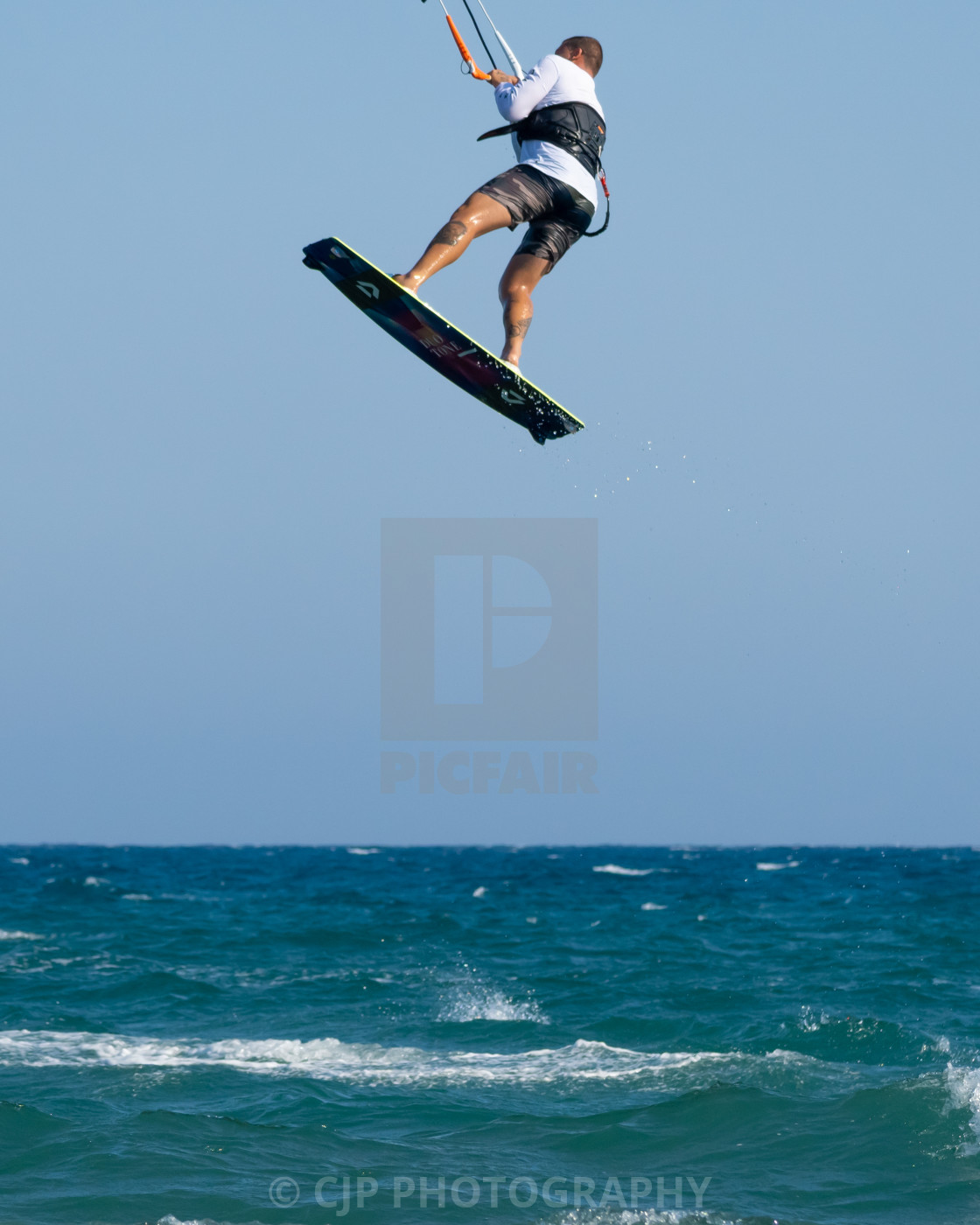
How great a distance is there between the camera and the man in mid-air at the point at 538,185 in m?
7.80

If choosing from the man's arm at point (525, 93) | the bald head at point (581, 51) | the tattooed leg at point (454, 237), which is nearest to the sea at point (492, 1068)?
the tattooed leg at point (454, 237)

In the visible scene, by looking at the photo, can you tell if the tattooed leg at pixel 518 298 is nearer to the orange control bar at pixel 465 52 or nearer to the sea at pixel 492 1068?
the orange control bar at pixel 465 52

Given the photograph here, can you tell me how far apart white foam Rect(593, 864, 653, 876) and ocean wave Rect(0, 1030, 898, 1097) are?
113 ft

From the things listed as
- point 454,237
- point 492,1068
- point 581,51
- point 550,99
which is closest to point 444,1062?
point 492,1068

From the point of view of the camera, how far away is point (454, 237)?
305 inches

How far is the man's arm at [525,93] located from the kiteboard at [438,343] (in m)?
1.38

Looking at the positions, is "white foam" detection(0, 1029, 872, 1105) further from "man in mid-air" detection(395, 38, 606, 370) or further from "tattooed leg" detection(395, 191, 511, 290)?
"tattooed leg" detection(395, 191, 511, 290)

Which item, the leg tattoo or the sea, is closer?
the leg tattoo

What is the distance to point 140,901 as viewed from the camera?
3475 centimetres

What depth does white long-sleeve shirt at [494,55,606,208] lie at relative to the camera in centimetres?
790

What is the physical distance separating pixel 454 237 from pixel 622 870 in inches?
1900

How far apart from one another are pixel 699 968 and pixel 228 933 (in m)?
11.2

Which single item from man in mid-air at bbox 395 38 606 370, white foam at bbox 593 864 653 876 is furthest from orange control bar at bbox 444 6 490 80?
white foam at bbox 593 864 653 876

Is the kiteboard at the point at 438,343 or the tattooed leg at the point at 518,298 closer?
the kiteboard at the point at 438,343
